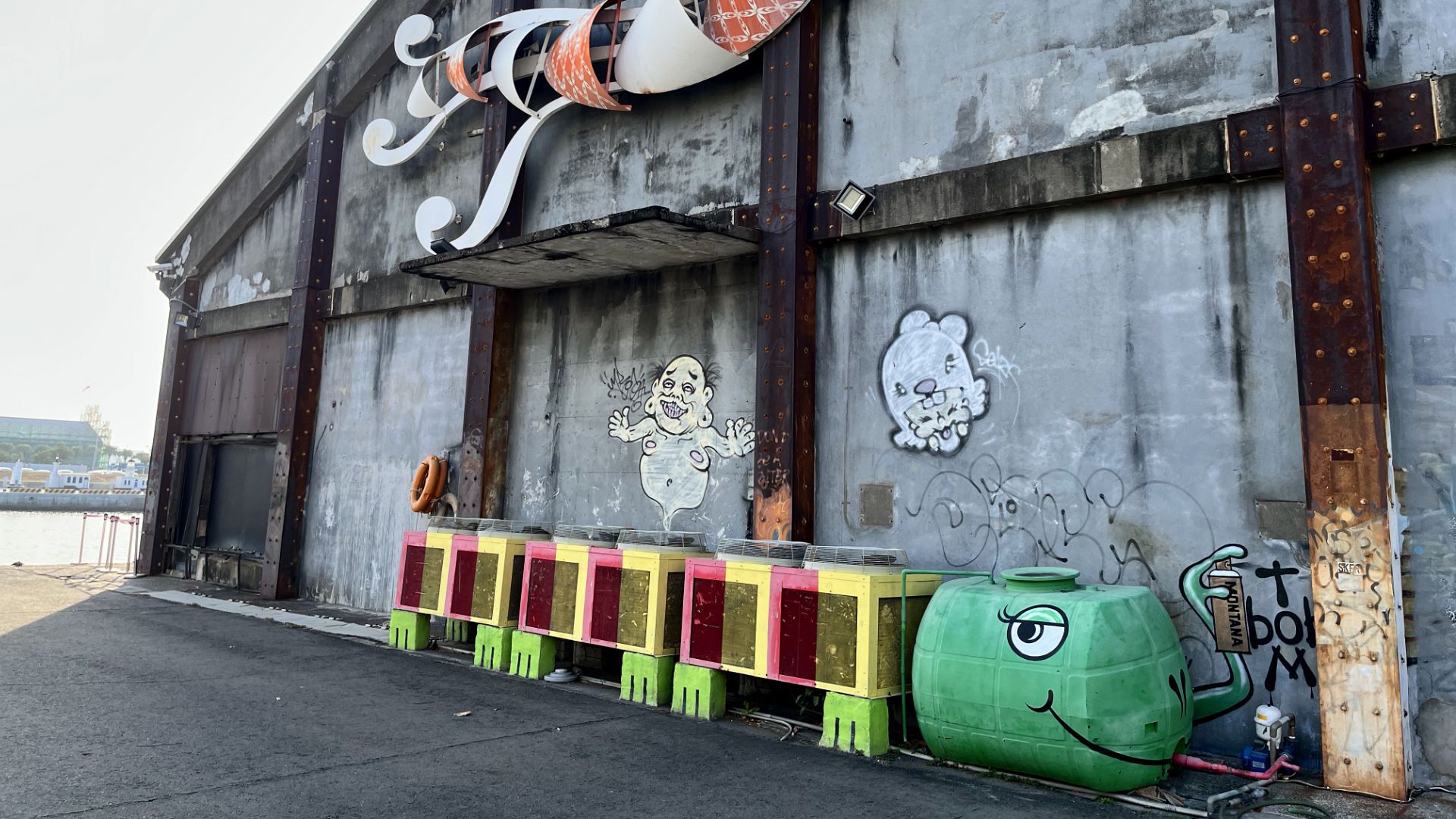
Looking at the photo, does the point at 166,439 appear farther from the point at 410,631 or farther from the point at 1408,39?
the point at 1408,39

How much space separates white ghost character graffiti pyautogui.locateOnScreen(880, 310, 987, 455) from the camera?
729cm

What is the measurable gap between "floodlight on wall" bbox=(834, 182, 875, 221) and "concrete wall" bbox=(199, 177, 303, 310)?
33.8 ft

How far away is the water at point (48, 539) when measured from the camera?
19.3 metres

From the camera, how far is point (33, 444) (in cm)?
10775

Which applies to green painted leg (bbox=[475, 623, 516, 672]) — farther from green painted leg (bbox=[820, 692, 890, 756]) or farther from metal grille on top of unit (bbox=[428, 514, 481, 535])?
green painted leg (bbox=[820, 692, 890, 756])

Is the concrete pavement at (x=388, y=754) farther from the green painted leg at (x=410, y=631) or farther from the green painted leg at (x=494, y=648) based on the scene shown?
the green painted leg at (x=410, y=631)

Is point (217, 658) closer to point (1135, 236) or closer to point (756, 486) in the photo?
point (756, 486)

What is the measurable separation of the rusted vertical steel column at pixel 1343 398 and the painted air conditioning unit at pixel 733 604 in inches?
139

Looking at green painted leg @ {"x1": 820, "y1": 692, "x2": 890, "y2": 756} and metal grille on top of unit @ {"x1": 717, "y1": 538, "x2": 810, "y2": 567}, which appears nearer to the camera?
green painted leg @ {"x1": 820, "y1": 692, "x2": 890, "y2": 756}

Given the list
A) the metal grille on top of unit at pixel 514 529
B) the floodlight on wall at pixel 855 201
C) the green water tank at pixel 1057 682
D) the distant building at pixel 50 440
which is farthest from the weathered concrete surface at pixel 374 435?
the distant building at pixel 50 440

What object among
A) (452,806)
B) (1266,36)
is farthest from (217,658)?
(1266,36)

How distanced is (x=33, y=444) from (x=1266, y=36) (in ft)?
445

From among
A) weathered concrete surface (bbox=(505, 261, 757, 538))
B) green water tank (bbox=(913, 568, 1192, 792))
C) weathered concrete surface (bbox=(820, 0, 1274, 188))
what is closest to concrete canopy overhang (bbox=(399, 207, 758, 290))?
weathered concrete surface (bbox=(505, 261, 757, 538))

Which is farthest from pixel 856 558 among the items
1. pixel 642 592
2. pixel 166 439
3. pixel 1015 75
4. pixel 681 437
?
pixel 166 439
